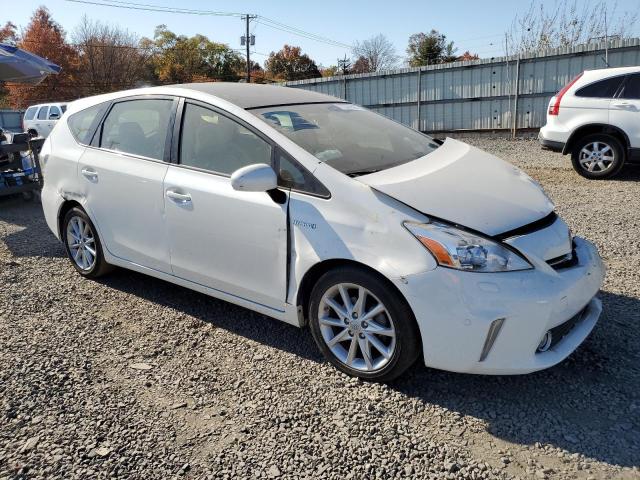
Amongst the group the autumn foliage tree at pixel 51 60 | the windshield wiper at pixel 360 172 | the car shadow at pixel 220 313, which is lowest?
the car shadow at pixel 220 313

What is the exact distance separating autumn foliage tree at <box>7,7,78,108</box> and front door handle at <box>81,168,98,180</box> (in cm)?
4448

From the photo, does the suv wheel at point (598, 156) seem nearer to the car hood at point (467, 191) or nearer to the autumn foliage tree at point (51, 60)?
the car hood at point (467, 191)

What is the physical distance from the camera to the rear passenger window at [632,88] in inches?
320

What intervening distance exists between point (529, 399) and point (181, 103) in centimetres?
294

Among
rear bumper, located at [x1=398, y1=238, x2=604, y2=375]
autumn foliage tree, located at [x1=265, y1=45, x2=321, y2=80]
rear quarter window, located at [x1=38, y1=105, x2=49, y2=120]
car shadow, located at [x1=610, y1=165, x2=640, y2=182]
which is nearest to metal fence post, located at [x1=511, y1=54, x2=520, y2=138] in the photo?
car shadow, located at [x1=610, y1=165, x2=640, y2=182]

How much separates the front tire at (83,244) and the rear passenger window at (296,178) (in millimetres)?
2086

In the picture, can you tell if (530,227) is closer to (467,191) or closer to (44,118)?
(467,191)

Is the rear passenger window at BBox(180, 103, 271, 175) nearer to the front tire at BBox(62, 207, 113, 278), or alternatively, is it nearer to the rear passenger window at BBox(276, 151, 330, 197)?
the rear passenger window at BBox(276, 151, 330, 197)

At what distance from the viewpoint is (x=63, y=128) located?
15.3ft

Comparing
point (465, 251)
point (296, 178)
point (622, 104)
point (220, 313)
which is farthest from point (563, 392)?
point (622, 104)

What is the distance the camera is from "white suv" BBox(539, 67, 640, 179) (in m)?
8.16

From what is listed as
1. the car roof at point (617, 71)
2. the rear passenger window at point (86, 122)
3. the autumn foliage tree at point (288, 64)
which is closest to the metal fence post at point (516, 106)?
the car roof at point (617, 71)

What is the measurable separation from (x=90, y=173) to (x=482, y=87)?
13.6 metres

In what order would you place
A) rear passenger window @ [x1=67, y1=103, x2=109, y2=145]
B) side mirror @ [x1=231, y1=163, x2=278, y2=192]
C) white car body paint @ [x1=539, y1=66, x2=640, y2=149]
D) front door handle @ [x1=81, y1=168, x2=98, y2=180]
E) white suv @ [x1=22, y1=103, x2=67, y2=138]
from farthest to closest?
white suv @ [x1=22, y1=103, x2=67, y2=138], white car body paint @ [x1=539, y1=66, x2=640, y2=149], rear passenger window @ [x1=67, y1=103, x2=109, y2=145], front door handle @ [x1=81, y1=168, x2=98, y2=180], side mirror @ [x1=231, y1=163, x2=278, y2=192]
